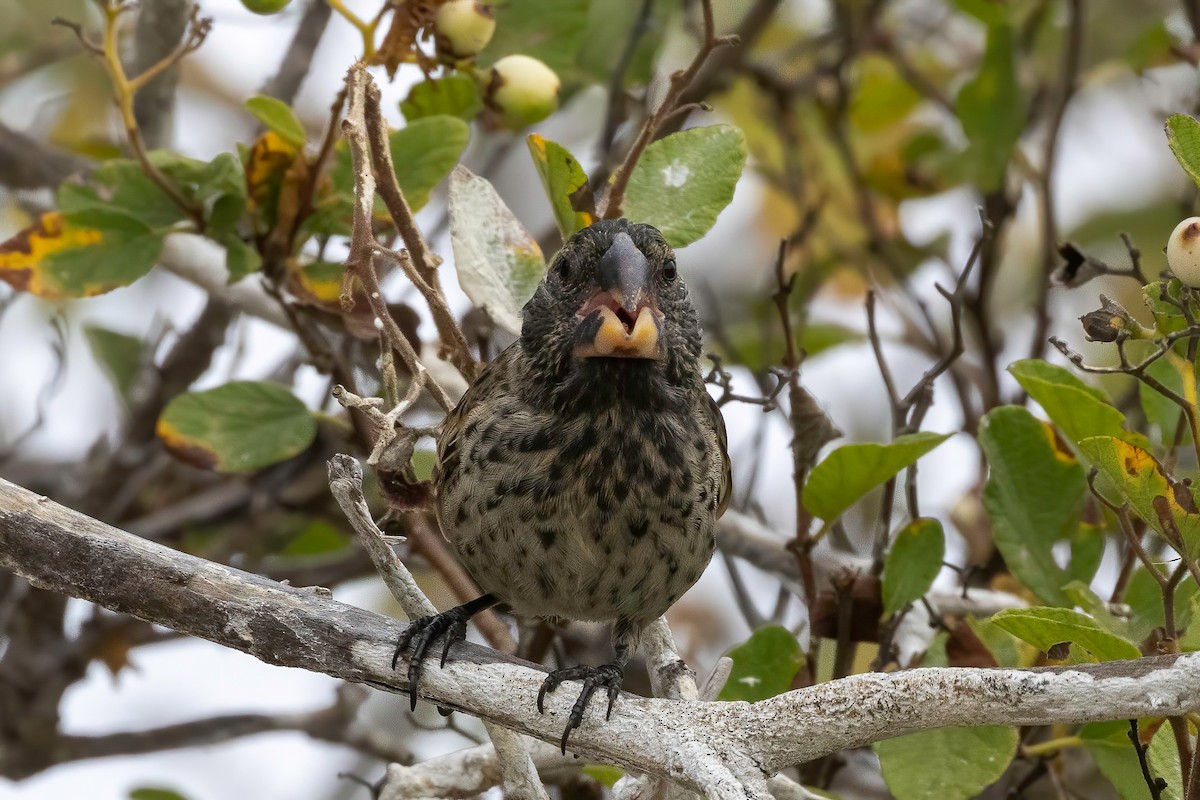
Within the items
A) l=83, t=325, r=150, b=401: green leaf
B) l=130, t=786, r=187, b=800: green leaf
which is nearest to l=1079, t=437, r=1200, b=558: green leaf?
l=130, t=786, r=187, b=800: green leaf

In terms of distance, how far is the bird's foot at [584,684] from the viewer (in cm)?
236

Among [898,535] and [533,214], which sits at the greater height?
[533,214]

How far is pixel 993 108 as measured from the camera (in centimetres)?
416

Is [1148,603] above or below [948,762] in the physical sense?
above

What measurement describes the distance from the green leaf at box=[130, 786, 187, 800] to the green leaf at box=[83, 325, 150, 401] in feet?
4.26

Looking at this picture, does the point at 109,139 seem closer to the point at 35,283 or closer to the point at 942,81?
the point at 35,283

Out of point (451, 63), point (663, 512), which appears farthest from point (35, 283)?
point (663, 512)

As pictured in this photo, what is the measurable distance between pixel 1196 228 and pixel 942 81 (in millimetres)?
3580

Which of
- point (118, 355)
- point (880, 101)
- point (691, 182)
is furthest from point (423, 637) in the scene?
point (880, 101)

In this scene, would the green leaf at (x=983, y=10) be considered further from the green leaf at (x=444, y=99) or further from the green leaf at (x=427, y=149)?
the green leaf at (x=427, y=149)

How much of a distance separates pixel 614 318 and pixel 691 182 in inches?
20.2

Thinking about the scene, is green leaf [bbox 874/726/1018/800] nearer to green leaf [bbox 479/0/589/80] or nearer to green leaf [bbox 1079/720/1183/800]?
green leaf [bbox 1079/720/1183/800]

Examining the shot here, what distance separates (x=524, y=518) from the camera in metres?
2.87

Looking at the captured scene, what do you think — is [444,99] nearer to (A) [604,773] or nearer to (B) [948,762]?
(A) [604,773]
